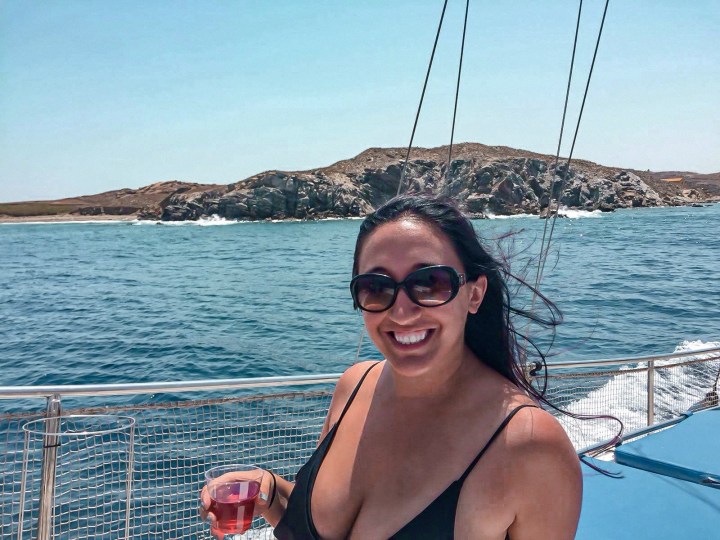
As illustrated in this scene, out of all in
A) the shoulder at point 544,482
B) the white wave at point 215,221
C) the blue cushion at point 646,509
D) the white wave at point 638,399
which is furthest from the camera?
the white wave at point 215,221

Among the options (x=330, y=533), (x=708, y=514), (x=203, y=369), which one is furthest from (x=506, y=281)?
(x=203, y=369)

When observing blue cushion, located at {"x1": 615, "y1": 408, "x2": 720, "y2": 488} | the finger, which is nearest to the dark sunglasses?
the finger

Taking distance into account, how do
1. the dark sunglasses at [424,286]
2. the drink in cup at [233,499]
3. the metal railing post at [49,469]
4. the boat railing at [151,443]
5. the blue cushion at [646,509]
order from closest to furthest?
1. the dark sunglasses at [424,286]
2. the drink in cup at [233,499]
3. the blue cushion at [646,509]
4. the metal railing post at [49,469]
5. the boat railing at [151,443]

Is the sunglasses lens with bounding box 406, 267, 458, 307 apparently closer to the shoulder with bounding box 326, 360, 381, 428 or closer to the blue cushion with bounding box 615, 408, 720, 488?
the shoulder with bounding box 326, 360, 381, 428

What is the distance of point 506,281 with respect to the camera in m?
1.75

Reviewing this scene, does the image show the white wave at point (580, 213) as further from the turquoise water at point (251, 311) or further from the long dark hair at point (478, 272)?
the long dark hair at point (478, 272)

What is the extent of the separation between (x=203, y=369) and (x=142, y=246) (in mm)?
44642

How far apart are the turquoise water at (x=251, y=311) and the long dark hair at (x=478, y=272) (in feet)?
1.07

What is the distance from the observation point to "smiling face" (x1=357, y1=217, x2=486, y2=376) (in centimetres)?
146

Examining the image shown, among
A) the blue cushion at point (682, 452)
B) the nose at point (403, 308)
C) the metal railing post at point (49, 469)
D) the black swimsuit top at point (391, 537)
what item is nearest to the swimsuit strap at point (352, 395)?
the black swimsuit top at point (391, 537)

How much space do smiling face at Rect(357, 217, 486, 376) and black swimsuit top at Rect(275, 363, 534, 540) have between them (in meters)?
0.23

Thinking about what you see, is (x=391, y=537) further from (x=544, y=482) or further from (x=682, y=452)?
(x=682, y=452)

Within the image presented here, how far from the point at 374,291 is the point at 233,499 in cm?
66

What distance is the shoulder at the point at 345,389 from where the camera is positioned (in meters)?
1.76
